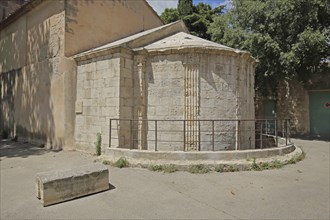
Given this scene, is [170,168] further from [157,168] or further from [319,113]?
[319,113]

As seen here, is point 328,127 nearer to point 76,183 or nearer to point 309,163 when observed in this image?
point 309,163

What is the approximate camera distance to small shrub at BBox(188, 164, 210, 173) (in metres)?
6.23

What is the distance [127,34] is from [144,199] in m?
10.1

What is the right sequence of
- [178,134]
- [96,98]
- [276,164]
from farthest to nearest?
[96,98]
[178,134]
[276,164]

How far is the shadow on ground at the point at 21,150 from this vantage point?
8.89 meters

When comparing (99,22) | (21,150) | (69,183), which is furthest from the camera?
(99,22)

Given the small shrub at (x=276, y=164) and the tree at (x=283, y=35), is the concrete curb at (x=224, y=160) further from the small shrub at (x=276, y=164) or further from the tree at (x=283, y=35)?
the tree at (x=283, y=35)

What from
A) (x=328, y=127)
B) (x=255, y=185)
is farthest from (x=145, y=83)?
(x=328, y=127)

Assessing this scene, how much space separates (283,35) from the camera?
44.3 feet

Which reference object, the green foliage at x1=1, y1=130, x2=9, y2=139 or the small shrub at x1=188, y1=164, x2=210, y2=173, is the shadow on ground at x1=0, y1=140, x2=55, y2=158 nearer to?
the green foliage at x1=1, y1=130, x2=9, y2=139

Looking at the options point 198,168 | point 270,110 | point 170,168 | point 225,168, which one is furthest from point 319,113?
point 170,168

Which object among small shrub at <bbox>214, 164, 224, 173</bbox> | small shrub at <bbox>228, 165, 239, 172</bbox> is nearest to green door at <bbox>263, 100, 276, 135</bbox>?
small shrub at <bbox>228, 165, 239, 172</bbox>

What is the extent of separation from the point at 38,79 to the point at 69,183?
26.0 feet

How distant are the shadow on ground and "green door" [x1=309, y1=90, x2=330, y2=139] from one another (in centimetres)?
1605
